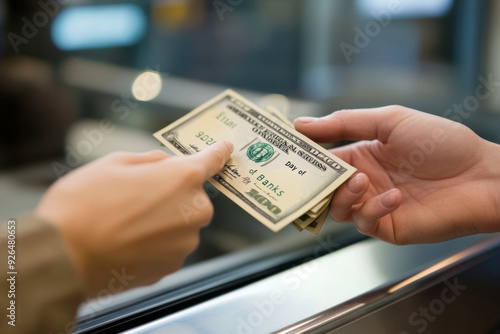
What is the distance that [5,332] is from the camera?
26.5 inches

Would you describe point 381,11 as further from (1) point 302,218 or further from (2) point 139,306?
(2) point 139,306

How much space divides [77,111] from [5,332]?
149cm

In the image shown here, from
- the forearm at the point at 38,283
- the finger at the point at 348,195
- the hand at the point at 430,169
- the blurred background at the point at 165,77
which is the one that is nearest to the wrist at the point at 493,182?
the hand at the point at 430,169

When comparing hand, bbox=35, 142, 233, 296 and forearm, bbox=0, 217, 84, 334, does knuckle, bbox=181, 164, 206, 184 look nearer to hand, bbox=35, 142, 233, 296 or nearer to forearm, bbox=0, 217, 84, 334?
Answer: hand, bbox=35, 142, 233, 296

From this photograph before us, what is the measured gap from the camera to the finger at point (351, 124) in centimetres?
104

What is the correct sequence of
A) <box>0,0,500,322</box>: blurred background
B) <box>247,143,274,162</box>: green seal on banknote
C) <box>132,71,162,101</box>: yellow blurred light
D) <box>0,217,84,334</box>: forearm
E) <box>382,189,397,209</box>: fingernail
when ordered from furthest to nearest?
1. <box>132,71,162,101</box>: yellow blurred light
2. <box>0,0,500,322</box>: blurred background
3. <box>247,143,274,162</box>: green seal on banknote
4. <box>382,189,397,209</box>: fingernail
5. <box>0,217,84,334</box>: forearm

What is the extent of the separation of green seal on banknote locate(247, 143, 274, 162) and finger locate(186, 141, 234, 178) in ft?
0.33

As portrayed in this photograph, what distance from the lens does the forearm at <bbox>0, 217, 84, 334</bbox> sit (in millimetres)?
671

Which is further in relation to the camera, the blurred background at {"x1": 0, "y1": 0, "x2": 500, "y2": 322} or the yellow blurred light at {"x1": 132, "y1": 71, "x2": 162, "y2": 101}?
the yellow blurred light at {"x1": 132, "y1": 71, "x2": 162, "y2": 101}

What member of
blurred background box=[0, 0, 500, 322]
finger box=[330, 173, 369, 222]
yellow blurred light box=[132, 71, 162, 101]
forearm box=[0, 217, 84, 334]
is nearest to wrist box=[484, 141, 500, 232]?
finger box=[330, 173, 369, 222]

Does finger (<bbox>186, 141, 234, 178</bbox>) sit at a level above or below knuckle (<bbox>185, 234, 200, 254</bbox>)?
above

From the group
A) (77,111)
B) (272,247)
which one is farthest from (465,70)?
(77,111)

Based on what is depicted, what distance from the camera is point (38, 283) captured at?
2.22 ft

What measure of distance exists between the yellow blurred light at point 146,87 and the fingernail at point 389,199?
1.36 metres
